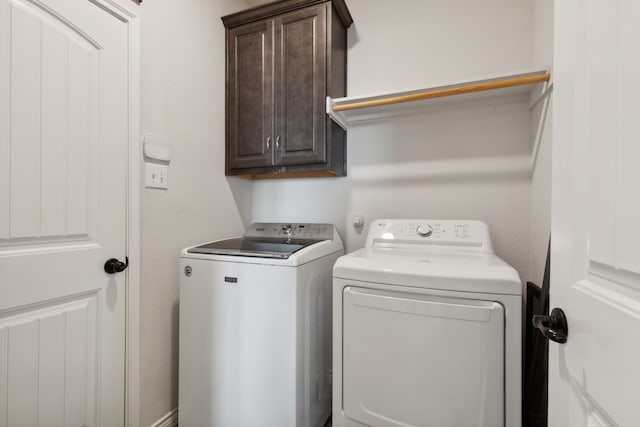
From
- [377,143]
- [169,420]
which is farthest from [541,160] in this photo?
[169,420]

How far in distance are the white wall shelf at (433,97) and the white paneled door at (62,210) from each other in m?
1.11

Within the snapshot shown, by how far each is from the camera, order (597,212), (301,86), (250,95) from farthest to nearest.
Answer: (250,95)
(301,86)
(597,212)

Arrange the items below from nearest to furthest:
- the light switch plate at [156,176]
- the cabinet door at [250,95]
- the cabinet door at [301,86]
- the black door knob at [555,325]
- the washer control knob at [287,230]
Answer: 1. the black door knob at [555,325]
2. the light switch plate at [156,176]
3. the cabinet door at [301,86]
4. the cabinet door at [250,95]
5. the washer control knob at [287,230]

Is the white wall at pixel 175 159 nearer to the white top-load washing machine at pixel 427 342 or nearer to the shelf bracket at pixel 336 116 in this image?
the shelf bracket at pixel 336 116

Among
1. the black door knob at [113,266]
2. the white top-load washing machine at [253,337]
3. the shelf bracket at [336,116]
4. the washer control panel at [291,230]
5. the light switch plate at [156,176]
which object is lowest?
the white top-load washing machine at [253,337]

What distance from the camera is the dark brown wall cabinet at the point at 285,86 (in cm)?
167

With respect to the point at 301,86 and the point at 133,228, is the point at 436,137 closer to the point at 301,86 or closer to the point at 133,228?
the point at 301,86

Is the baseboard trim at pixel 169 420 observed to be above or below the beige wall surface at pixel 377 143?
below

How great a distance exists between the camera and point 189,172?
166 centimetres

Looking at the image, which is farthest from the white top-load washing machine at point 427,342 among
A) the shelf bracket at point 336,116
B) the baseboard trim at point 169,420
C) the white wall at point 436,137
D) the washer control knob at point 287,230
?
the baseboard trim at point 169,420

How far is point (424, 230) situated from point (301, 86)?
44.2 inches

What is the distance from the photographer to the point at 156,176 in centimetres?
146

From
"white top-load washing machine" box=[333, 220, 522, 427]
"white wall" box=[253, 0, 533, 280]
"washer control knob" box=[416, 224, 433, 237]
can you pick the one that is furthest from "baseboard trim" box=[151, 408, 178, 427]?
"washer control knob" box=[416, 224, 433, 237]

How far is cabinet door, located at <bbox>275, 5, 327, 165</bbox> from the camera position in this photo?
5.48 feet
